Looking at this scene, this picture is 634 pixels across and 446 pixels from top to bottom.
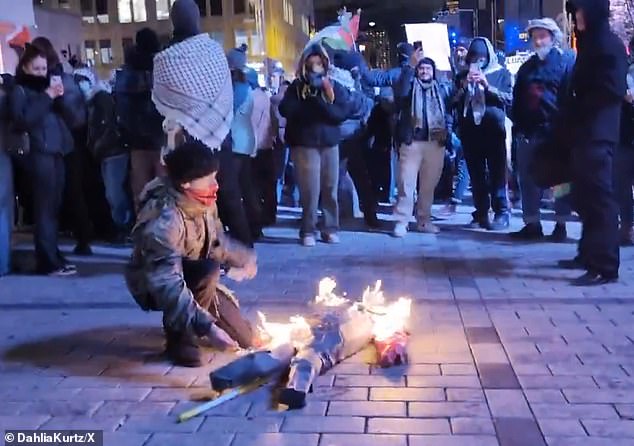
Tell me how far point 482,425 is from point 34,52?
4904 millimetres

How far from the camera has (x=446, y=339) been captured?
16.9ft

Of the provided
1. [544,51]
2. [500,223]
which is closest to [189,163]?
[544,51]

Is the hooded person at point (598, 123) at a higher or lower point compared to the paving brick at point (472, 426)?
higher

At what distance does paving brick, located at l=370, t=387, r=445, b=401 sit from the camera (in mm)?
4160

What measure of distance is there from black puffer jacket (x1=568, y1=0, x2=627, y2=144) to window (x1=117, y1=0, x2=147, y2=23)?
58.2 meters

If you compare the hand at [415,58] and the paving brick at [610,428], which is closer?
the paving brick at [610,428]

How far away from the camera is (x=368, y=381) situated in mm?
4438

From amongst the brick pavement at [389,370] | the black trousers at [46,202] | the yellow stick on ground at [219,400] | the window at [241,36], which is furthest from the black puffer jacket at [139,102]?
the window at [241,36]

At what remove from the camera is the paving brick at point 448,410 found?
393 centimetres

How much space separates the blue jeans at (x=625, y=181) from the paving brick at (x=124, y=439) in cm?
562

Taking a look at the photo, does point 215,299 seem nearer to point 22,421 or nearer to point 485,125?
point 22,421

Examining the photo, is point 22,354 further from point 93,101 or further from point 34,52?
point 93,101

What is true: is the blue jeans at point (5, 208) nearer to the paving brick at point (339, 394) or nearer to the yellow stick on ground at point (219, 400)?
the yellow stick on ground at point (219, 400)

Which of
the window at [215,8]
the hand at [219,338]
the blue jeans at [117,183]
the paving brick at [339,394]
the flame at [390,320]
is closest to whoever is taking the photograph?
the paving brick at [339,394]
